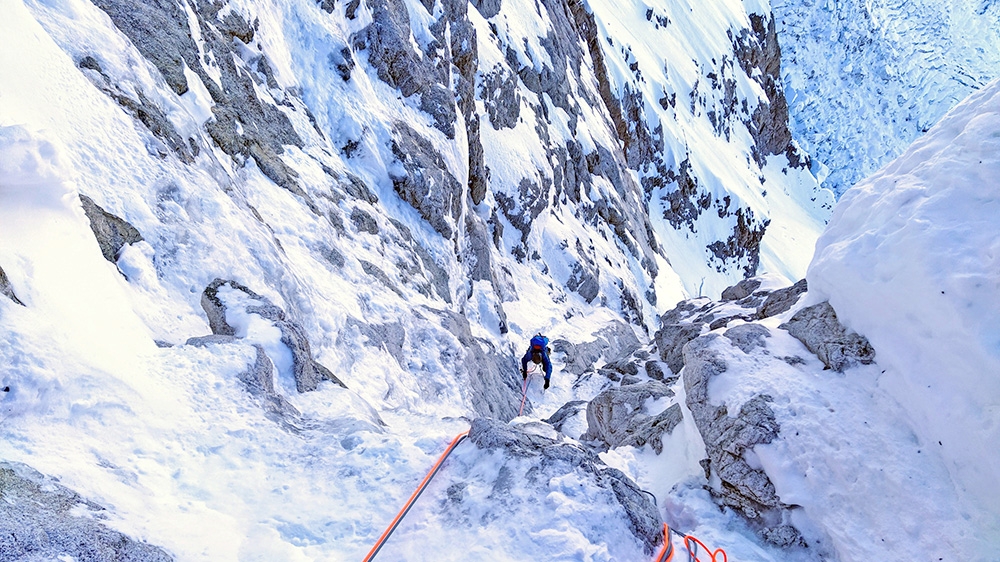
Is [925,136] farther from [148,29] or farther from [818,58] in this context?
[818,58]

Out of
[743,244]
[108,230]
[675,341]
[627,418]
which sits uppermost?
[108,230]

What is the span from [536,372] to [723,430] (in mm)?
11943

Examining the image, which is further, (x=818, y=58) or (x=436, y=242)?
(x=818, y=58)

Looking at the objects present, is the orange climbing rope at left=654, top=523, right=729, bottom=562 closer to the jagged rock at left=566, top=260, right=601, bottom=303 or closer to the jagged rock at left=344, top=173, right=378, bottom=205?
the jagged rock at left=344, top=173, right=378, bottom=205

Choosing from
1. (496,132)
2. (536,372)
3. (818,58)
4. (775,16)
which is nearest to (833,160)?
(818,58)

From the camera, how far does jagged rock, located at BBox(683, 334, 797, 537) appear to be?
6004 millimetres

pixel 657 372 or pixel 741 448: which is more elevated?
pixel 741 448

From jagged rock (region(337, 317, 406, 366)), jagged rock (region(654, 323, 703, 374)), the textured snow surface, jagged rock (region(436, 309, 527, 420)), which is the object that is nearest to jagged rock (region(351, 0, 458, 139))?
jagged rock (region(436, 309, 527, 420))

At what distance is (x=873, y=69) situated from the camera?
7850 centimetres

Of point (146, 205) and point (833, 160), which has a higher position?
point (146, 205)

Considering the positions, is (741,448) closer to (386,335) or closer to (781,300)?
(781,300)

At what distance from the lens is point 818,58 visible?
75938mm

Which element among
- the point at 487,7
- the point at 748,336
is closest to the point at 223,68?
the point at 748,336

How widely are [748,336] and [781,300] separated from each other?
5.71 meters
